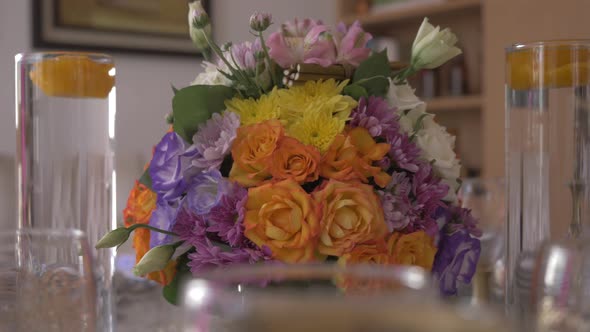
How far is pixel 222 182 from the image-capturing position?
1.86ft

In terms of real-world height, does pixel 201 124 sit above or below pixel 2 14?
below

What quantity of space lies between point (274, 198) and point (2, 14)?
2.57m

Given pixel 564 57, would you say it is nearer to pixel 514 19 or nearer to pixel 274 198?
pixel 274 198

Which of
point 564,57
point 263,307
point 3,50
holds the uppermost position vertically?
point 3,50

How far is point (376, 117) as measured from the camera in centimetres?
61

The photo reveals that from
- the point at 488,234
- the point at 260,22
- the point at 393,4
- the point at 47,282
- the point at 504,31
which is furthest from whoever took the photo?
the point at 393,4

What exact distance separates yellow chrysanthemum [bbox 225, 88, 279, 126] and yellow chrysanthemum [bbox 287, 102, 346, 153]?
21 mm

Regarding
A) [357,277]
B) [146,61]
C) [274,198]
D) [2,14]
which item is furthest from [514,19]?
[357,277]

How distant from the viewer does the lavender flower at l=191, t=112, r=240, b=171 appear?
59 cm

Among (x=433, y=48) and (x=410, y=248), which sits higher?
(x=433, y=48)

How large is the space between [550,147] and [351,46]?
Answer: 20 cm

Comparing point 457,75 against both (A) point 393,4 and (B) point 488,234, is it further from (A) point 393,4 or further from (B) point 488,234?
(B) point 488,234

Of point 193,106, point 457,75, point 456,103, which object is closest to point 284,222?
point 193,106

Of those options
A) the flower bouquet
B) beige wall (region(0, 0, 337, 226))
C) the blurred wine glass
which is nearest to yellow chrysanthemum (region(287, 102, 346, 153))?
the flower bouquet
